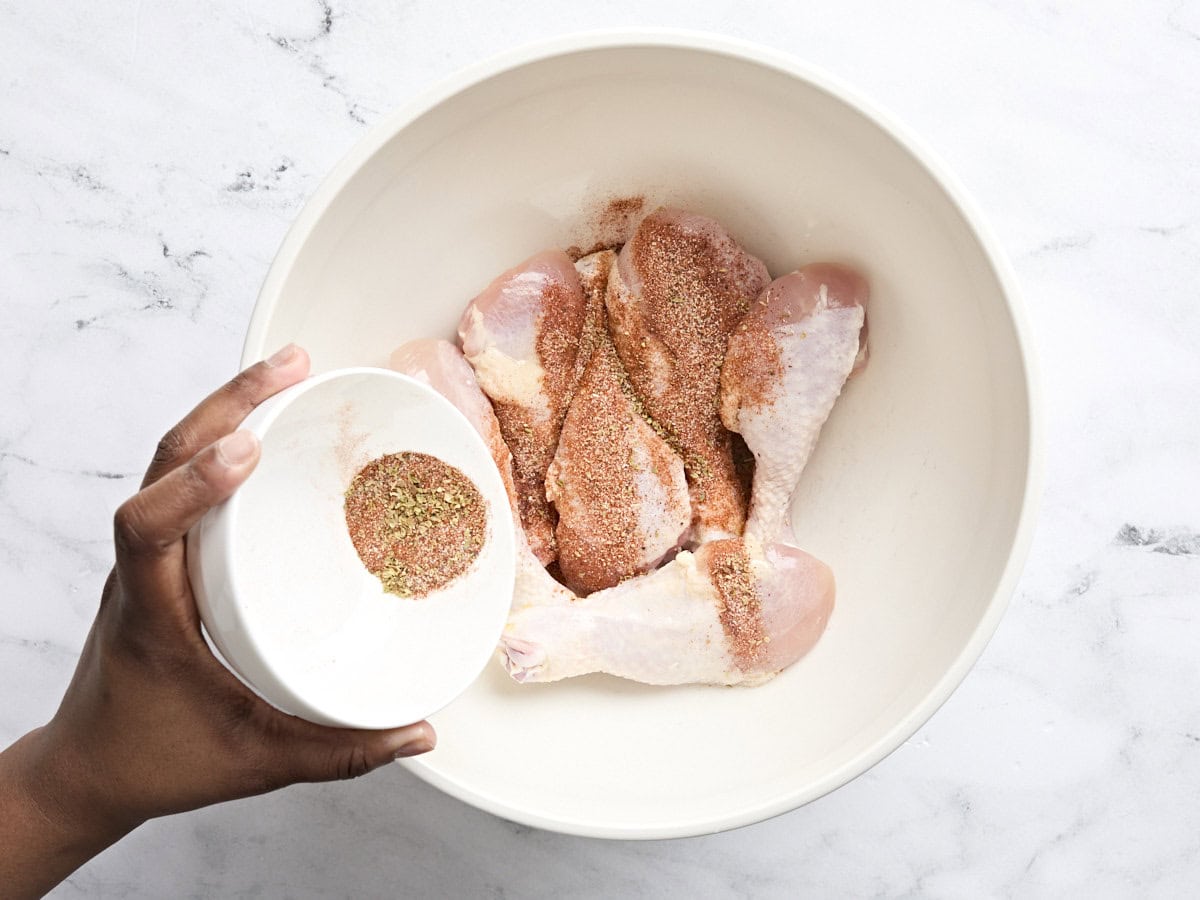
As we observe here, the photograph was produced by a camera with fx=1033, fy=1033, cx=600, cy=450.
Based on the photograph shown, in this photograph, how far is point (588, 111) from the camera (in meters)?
1.12

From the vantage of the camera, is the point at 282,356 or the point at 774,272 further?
the point at 774,272

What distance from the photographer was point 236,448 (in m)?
0.81

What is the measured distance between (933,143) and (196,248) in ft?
3.01

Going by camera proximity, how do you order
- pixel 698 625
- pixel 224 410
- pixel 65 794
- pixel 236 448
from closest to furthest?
pixel 236 448 → pixel 224 410 → pixel 65 794 → pixel 698 625

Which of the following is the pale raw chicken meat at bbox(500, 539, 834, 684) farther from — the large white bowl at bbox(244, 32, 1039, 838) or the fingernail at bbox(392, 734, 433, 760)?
the fingernail at bbox(392, 734, 433, 760)

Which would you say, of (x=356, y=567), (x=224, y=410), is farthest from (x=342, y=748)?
(x=224, y=410)

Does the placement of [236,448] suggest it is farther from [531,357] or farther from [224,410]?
[531,357]

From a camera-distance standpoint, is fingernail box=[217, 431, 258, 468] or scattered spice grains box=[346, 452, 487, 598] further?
scattered spice grains box=[346, 452, 487, 598]

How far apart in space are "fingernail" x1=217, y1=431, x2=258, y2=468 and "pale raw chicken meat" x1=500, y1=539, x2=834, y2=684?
45 cm

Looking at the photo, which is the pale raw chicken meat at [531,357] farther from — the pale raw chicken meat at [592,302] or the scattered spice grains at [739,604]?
the scattered spice grains at [739,604]

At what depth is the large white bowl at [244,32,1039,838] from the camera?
3.38ft

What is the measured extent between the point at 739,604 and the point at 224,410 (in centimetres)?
61

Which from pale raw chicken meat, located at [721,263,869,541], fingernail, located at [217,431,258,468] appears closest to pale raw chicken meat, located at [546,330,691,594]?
pale raw chicken meat, located at [721,263,869,541]

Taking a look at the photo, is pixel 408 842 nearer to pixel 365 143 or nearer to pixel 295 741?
pixel 295 741
